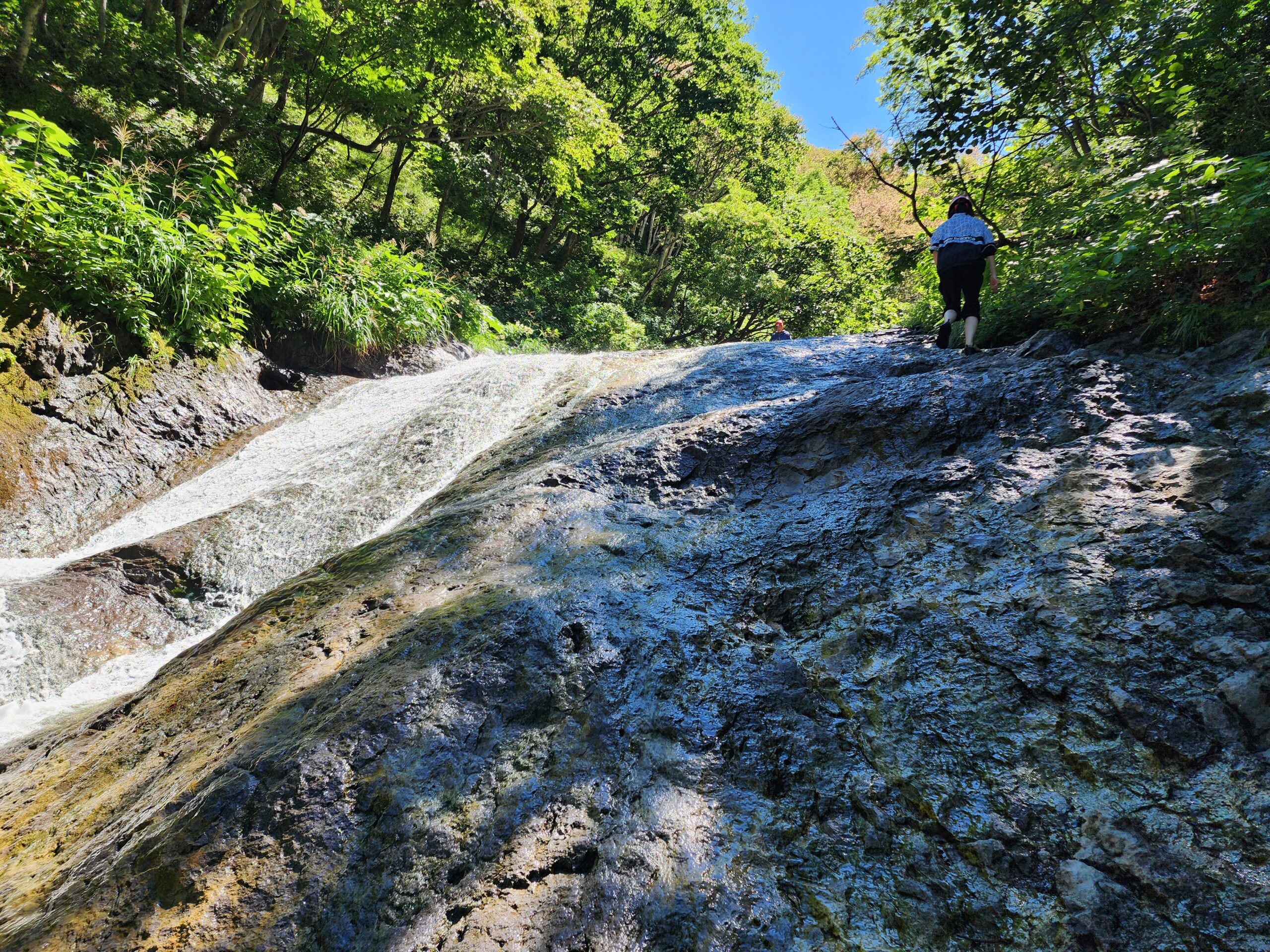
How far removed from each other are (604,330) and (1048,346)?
43.8ft

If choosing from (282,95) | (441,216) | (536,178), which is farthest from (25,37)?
(536,178)

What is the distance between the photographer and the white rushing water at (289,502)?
12.9 ft

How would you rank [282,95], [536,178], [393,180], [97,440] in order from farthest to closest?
[536,178]
[393,180]
[282,95]
[97,440]

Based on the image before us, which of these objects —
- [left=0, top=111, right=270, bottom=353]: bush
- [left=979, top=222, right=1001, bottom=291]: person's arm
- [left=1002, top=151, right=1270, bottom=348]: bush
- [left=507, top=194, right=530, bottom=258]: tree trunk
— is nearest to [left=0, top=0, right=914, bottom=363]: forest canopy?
[left=0, top=111, right=270, bottom=353]: bush

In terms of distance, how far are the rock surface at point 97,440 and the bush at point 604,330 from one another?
10.3m

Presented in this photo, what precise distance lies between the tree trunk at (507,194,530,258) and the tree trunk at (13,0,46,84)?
10.2 meters

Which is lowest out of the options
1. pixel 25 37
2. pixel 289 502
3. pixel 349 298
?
pixel 289 502

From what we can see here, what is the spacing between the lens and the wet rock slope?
1615mm

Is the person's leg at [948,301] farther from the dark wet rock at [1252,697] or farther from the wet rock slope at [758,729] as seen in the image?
the dark wet rock at [1252,697]

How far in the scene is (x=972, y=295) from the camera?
5.04m

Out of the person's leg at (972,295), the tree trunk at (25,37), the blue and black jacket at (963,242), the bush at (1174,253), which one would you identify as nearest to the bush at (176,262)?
the tree trunk at (25,37)

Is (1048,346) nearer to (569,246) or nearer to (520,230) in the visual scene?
(520,230)

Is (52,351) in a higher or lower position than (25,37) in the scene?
lower

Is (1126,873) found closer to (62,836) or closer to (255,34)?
(62,836)
